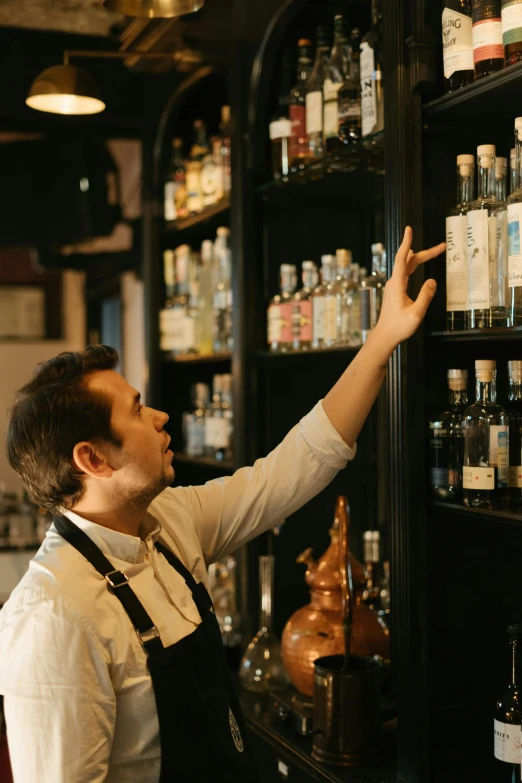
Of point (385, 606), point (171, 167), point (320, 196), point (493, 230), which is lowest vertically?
point (385, 606)

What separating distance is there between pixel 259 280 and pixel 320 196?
0.32 m

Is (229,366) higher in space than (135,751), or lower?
higher

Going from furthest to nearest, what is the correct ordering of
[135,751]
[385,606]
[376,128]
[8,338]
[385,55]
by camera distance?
[8,338] < [385,606] < [376,128] < [385,55] < [135,751]

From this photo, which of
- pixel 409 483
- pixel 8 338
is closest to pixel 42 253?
pixel 8 338

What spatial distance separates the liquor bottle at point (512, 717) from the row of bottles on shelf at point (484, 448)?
0.26 meters

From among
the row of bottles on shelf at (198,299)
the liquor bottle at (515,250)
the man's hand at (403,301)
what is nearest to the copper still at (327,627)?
the man's hand at (403,301)

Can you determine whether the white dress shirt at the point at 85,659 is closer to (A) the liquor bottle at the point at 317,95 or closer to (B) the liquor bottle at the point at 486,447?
(B) the liquor bottle at the point at 486,447

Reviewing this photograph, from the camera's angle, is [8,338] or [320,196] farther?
[8,338]

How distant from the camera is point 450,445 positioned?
6.26 ft

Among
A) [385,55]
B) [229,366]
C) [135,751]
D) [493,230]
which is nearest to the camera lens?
[135,751]

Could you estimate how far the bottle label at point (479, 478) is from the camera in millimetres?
1772

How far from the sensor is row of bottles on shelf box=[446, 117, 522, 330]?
5.64 ft

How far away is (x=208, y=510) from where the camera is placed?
81.0 inches

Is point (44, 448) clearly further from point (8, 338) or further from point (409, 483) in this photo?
point (8, 338)
